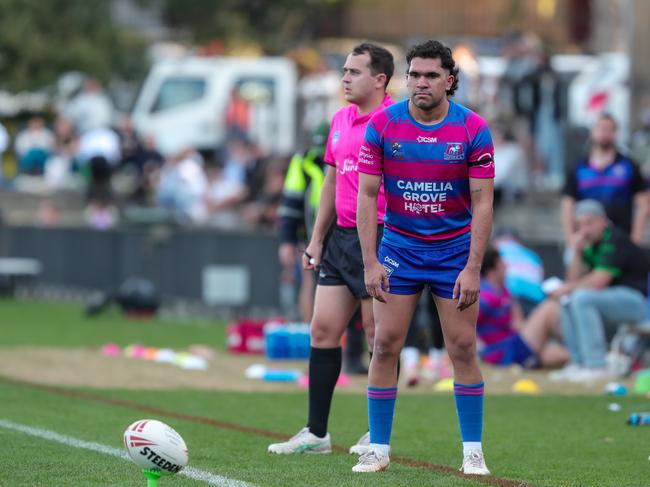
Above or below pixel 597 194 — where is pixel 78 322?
below

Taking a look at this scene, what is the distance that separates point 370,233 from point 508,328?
23.6 ft

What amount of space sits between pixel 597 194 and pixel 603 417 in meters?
4.18

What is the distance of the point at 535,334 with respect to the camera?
49.7 ft

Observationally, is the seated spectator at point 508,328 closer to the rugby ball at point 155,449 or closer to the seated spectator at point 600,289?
the seated spectator at point 600,289

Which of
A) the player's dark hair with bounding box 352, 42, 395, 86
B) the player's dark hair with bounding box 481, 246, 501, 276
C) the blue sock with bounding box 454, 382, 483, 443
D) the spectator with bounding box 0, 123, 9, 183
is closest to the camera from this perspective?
the blue sock with bounding box 454, 382, 483, 443

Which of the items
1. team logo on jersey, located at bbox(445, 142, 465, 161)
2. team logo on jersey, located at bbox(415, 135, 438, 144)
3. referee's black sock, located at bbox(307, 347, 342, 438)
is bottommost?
referee's black sock, located at bbox(307, 347, 342, 438)

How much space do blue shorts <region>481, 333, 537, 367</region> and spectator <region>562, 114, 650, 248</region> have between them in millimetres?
1037

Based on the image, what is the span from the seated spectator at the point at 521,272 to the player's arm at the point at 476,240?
8.16 meters

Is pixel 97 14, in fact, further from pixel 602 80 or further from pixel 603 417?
pixel 603 417

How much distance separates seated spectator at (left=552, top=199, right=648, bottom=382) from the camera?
1405 cm

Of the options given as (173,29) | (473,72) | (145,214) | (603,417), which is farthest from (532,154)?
(173,29)

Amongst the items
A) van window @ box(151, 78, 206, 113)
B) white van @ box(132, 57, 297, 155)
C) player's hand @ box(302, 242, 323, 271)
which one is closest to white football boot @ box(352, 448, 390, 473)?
player's hand @ box(302, 242, 323, 271)

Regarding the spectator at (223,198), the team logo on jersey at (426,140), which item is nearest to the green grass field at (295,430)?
the team logo on jersey at (426,140)

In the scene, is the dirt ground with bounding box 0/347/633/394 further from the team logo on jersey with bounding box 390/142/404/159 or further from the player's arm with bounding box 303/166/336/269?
the team logo on jersey with bounding box 390/142/404/159
